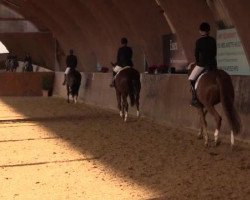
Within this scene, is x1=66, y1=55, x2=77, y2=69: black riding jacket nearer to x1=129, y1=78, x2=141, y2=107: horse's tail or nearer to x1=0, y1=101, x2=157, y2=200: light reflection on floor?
x1=129, y1=78, x2=141, y2=107: horse's tail

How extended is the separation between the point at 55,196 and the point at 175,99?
8.27 meters

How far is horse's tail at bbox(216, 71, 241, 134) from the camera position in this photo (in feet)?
32.3

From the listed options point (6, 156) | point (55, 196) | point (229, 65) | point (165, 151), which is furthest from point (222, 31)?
point (55, 196)

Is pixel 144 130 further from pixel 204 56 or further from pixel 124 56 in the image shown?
pixel 204 56

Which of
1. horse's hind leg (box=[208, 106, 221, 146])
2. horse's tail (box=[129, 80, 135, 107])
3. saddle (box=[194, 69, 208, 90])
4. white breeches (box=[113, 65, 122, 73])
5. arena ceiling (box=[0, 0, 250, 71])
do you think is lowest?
horse's hind leg (box=[208, 106, 221, 146])

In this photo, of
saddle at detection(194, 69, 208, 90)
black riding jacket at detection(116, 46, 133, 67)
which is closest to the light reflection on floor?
saddle at detection(194, 69, 208, 90)

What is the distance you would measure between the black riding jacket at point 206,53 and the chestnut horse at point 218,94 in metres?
0.35

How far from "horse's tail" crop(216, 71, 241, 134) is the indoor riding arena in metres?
0.07

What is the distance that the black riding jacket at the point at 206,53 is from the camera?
36.2ft

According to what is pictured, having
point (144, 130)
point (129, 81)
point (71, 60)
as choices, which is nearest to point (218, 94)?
point (144, 130)

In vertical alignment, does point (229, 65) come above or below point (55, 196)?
above

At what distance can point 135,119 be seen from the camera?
17.2 meters

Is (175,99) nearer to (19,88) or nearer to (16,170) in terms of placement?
(16,170)

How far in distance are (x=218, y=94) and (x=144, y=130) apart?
4056 mm
